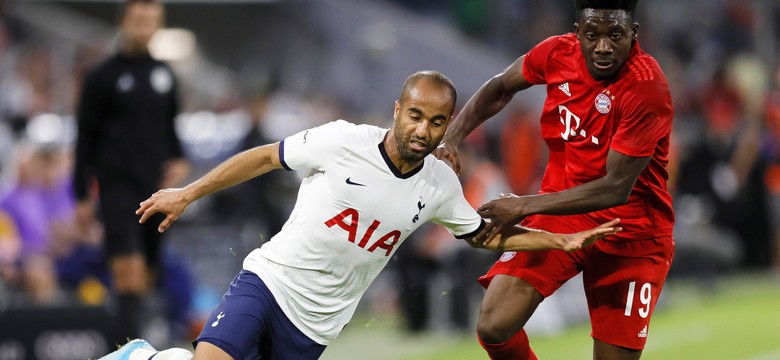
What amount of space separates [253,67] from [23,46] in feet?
16.7

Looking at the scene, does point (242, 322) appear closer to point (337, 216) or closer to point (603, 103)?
point (337, 216)

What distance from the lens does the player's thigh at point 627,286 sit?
6516 millimetres

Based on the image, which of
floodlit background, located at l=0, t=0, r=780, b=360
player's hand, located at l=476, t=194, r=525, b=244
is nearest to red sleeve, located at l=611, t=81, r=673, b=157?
player's hand, located at l=476, t=194, r=525, b=244

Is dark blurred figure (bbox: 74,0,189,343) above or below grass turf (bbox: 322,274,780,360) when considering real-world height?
above

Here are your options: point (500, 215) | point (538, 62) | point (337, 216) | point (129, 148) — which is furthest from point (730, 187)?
point (337, 216)

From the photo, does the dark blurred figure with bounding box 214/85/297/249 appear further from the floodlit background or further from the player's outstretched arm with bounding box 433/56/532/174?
the player's outstretched arm with bounding box 433/56/532/174

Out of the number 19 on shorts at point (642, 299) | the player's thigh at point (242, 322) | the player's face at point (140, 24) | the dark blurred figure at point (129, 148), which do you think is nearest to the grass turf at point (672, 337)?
the dark blurred figure at point (129, 148)

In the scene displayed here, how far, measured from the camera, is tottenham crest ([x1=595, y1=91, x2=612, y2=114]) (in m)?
6.16

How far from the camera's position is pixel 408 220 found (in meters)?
5.95

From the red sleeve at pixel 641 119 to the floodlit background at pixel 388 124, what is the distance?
16.5 ft

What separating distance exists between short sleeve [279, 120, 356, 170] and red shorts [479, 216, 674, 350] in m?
1.36

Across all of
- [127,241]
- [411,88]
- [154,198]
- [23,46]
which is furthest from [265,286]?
[23,46]

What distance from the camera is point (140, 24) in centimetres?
898

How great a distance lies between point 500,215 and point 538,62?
0.97 metres
